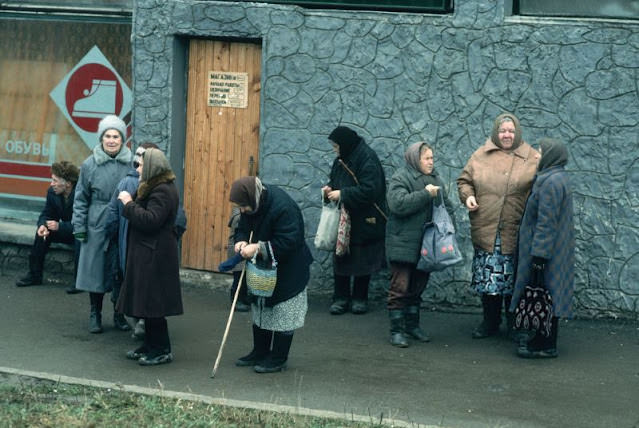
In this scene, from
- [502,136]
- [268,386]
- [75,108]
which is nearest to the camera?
[268,386]

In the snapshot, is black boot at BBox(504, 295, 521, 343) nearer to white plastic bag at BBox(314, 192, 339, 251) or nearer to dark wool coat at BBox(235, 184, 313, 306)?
Result: white plastic bag at BBox(314, 192, 339, 251)

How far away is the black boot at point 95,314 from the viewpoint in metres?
10.4

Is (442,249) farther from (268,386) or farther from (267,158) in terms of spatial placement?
(267,158)

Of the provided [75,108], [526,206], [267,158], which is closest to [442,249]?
[526,206]

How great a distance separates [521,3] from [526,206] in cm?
257

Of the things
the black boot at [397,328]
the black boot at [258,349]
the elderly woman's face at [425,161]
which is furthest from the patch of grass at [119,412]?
the elderly woman's face at [425,161]

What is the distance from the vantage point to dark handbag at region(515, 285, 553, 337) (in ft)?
31.4

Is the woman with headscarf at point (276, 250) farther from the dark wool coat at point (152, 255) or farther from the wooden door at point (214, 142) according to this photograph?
the wooden door at point (214, 142)

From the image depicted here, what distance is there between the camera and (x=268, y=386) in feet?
28.6

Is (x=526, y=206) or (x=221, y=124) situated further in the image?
(x=221, y=124)

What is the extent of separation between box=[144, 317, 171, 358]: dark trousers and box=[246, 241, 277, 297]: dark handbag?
0.97 m

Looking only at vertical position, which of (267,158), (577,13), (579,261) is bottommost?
(579,261)

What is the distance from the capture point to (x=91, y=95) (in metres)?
13.1

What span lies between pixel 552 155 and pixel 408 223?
4.39ft
